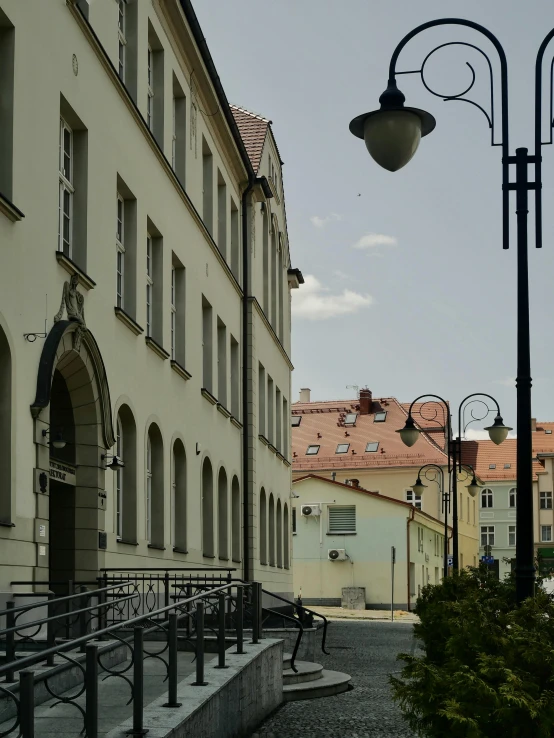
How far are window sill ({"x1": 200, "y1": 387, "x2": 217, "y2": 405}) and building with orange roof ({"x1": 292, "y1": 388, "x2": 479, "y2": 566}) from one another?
46.9 metres

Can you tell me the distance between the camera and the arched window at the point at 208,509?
1070 inches

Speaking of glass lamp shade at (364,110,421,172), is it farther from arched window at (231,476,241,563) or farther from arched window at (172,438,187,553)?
arched window at (231,476,241,563)

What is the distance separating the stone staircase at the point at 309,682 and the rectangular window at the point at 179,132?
1090cm

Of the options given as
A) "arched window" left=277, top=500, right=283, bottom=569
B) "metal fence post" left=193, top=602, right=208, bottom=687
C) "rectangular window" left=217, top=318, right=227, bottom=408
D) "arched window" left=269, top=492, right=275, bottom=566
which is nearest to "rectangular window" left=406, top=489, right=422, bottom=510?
"arched window" left=277, top=500, right=283, bottom=569

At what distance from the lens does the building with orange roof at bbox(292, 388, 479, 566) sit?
3054 inches

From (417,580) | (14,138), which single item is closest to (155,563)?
(14,138)

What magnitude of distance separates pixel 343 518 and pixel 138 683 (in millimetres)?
57244

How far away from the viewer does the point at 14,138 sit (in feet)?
46.2

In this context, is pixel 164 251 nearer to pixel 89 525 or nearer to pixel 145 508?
pixel 145 508

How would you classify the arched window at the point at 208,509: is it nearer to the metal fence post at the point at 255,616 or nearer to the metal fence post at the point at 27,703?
the metal fence post at the point at 255,616

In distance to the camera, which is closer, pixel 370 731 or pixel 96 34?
pixel 370 731

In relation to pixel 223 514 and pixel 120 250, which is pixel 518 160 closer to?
pixel 120 250

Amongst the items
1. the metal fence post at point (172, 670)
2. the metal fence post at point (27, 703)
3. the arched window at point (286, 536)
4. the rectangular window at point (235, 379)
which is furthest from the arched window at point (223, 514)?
the metal fence post at point (27, 703)

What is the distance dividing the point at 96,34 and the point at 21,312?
566 cm
